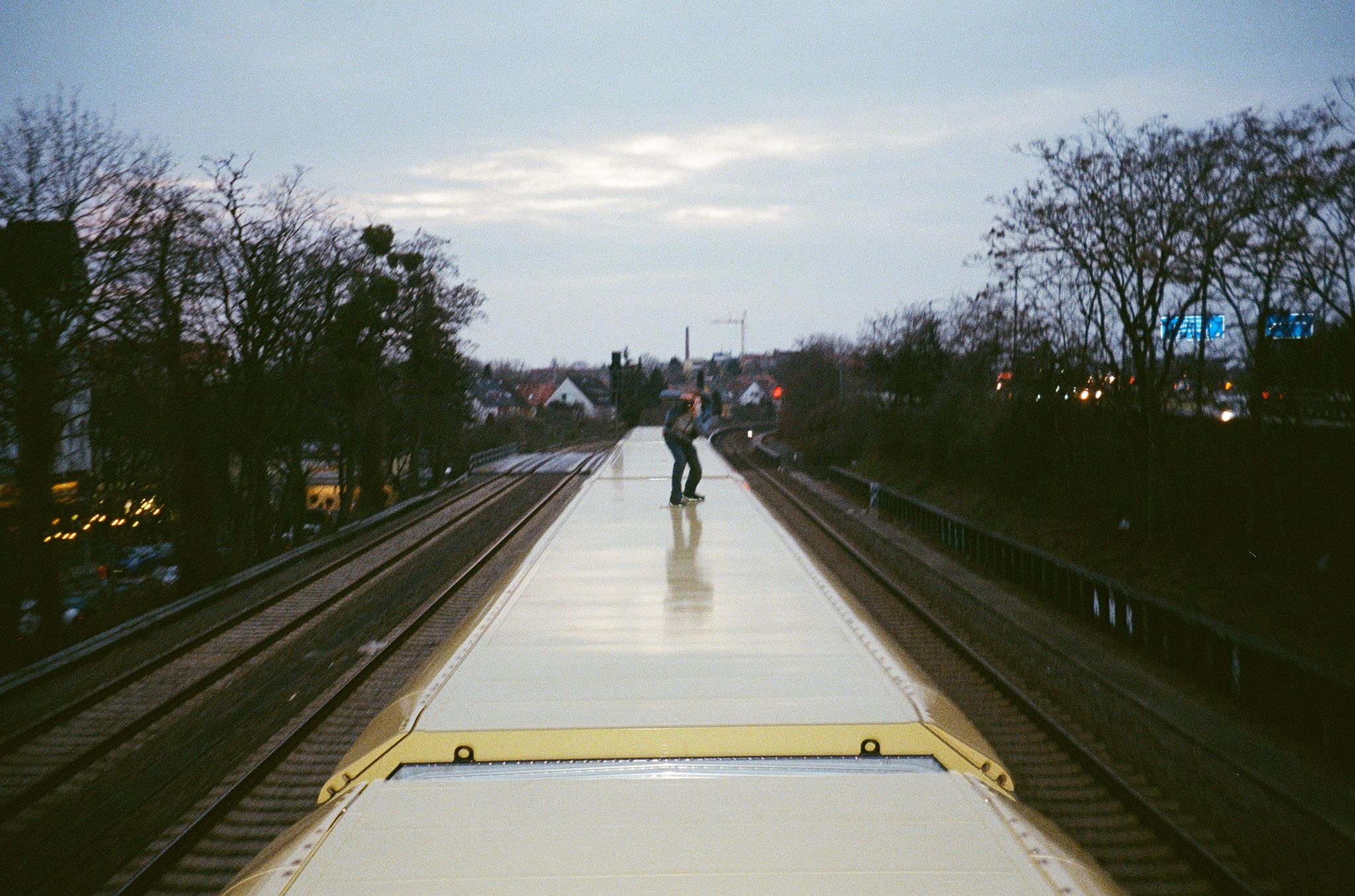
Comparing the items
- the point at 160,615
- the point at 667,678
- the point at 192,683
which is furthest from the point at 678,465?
A: the point at 667,678

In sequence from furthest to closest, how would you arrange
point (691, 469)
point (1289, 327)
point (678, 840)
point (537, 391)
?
point (537, 391) → point (1289, 327) → point (691, 469) → point (678, 840)

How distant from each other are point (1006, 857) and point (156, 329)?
23.1 meters

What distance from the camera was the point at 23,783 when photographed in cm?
721

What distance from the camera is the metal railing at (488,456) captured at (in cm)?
3728

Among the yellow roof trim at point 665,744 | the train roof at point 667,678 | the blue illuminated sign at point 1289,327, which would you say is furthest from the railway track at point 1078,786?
the blue illuminated sign at point 1289,327

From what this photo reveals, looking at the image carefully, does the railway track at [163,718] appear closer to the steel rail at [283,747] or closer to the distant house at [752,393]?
the steel rail at [283,747]

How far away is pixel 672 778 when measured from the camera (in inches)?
123

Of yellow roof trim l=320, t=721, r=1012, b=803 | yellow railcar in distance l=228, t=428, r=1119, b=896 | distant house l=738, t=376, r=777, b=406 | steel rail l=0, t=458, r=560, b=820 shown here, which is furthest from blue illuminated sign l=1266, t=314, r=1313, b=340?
distant house l=738, t=376, r=777, b=406

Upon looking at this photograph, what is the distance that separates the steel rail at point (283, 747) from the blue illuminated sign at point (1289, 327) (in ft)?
51.2

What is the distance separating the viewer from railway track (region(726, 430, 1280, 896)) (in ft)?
19.2

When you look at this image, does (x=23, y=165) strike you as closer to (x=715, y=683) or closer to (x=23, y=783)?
(x=23, y=783)

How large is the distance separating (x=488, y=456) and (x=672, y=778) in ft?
123

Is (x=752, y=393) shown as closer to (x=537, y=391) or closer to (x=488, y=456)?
(x=537, y=391)

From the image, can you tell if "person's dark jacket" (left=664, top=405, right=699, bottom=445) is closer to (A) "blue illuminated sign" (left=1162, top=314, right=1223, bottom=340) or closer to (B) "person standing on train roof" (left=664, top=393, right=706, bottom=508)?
(B) "person standing on train roof" (left=664, top=393, right=706, bottom=508)
